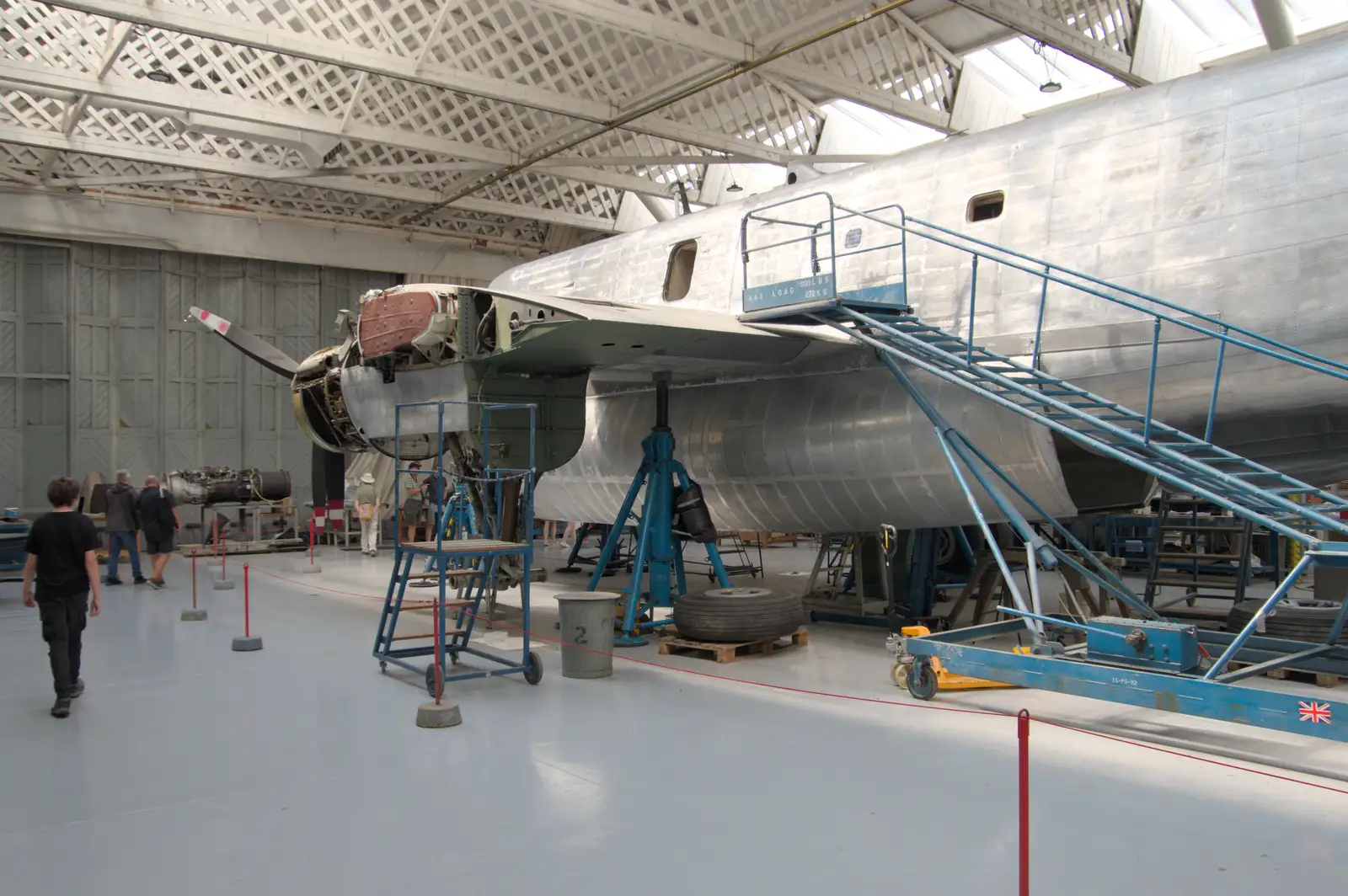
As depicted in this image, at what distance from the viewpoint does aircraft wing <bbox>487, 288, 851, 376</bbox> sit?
9781 mm

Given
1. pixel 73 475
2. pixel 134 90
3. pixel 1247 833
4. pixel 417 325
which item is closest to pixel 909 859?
pixel 1247 833

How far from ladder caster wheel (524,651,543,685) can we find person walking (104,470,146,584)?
38.1 feet

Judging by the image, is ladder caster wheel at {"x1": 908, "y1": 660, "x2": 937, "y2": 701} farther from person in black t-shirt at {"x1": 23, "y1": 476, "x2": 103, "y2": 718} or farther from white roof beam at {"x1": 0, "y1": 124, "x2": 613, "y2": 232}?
white roof beam at {"x1": 0, "y1": 124, "x2": 613, "y2": 232}

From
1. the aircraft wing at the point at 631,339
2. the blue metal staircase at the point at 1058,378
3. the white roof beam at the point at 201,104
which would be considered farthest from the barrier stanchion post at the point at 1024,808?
the white roof beam at the point at 201,104

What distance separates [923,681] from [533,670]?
145 inches

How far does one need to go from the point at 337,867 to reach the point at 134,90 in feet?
60.4

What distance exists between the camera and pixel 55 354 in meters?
27.0

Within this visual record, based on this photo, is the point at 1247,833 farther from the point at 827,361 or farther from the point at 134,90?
the point at 134,90

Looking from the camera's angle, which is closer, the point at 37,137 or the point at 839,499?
the point at 839,499

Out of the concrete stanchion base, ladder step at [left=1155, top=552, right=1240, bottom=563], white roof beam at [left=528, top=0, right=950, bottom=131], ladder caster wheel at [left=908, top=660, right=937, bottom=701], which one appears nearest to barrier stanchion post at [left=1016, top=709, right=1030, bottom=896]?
ladder caster wheel at [left=908, top=660, right=937, bottom=701]

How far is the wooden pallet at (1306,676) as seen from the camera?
945 cm

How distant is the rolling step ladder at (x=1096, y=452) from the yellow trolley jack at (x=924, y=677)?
2cm

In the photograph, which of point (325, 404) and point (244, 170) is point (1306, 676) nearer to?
A: point (325, 404)

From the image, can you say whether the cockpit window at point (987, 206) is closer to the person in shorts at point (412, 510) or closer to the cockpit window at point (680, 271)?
the cockpit window at point (680, 271)
